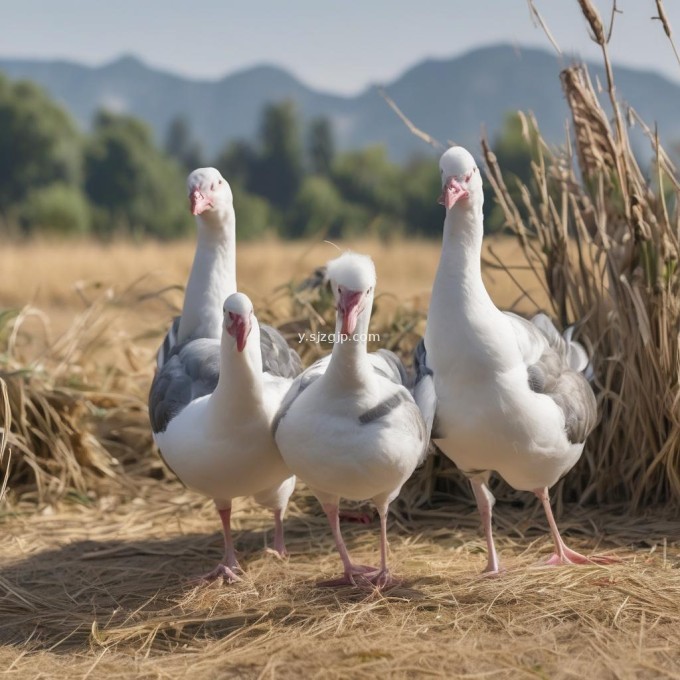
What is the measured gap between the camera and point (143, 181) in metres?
64.6

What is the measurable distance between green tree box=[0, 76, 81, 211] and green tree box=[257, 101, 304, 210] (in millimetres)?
19501

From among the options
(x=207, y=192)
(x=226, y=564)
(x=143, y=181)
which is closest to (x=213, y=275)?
(x=207, y=192)

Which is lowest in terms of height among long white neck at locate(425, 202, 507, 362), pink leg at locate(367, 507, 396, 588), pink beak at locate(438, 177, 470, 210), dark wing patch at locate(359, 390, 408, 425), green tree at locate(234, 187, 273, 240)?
green tree at locate(234, 187, 273, 240)

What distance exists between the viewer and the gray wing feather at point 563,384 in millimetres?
3410

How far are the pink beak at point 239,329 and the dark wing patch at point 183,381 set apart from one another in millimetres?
461

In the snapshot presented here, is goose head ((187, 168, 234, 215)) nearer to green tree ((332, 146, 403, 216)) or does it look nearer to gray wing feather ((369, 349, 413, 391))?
gray wing feather ((369, 349, 413, 391))

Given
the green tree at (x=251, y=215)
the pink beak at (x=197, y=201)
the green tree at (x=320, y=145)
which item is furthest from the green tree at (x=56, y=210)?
the pink beak at (x=197, y=201)

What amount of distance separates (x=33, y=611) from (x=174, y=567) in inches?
25.6

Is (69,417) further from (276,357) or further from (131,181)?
(131,181)

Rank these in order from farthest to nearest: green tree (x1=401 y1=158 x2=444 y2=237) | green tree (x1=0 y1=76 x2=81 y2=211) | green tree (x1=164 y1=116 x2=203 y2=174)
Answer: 1. green tree (x1=164 y1=116 x2=203 y2=174)
2. green tree (x1=0 y1=76 x2=81 y2=211)
3. green tree (x1=401 y1=158 x2=444 y2=237)

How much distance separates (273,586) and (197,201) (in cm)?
148

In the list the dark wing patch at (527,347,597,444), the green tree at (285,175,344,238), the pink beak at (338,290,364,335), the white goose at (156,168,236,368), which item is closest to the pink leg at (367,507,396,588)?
the dark wing patch at (527,347,597,444)

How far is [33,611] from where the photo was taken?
360 centimetres

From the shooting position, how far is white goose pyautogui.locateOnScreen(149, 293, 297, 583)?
10.8 feet
